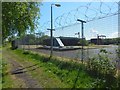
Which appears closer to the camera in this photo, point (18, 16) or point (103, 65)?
point (103, 65)

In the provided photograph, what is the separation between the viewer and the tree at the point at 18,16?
12.3m

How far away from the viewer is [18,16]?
12.9m

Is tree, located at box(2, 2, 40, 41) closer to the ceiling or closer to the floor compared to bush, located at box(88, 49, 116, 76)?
closer to the ceiling

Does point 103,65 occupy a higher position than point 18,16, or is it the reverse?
point 18,16

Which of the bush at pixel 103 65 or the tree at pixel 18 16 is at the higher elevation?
the tree at pixel 18 16

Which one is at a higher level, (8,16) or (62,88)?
(8,16)

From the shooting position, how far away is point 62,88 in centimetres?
917

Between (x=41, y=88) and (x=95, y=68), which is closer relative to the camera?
(x=41, y=88)

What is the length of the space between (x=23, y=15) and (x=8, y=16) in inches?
58.9

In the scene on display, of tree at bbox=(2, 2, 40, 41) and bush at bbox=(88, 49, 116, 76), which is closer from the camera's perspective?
bush at bbox=(88, 49, 116, 76)

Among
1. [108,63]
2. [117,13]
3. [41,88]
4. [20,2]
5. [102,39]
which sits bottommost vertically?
[41,88]

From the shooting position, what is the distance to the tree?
40.2 ft

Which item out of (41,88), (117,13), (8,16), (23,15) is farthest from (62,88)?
(23,15)

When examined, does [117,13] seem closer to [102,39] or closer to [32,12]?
[102,39]
